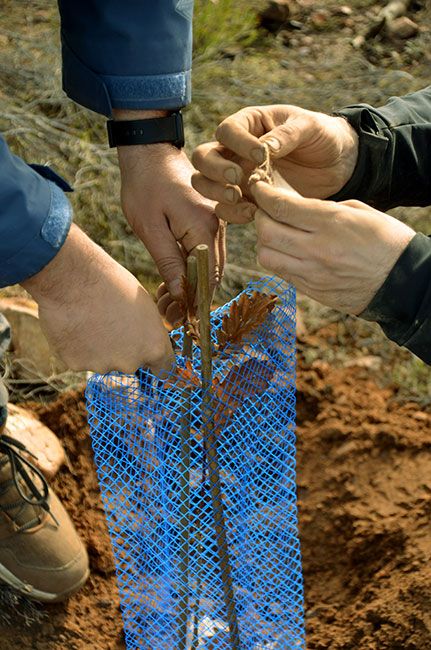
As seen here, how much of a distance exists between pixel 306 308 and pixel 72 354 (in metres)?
1.61

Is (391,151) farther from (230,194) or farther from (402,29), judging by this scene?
(402,29)

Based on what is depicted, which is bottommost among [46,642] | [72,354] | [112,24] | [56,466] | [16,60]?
[46,642]

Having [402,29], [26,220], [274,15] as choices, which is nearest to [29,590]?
[26,220]

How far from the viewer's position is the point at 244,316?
1.66m

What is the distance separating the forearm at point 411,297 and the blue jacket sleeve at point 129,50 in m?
0.73

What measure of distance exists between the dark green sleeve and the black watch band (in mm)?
401

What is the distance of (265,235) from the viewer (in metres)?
1.57

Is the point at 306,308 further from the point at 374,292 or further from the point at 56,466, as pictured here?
the point at 374,292

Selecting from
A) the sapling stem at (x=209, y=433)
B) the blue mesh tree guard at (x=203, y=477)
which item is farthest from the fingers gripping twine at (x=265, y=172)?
the blue mesh tree guard at (x=203, y=477)

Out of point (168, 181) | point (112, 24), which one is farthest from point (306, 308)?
point (112, 24)

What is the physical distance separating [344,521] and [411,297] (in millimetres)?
1077

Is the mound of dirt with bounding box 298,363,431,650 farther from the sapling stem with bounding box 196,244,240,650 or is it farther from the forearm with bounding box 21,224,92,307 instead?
the forearm with bounding box 21,224,92,307

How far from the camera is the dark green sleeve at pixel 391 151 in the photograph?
200 cm

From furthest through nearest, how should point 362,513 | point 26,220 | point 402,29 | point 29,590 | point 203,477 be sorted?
point 402,29 → point 362,513 → point 29,590 → point 203,477 → point 26,220
